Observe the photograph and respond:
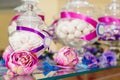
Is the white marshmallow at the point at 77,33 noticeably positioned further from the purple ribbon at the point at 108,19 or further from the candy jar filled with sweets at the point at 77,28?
the purple ribbon at the point at 108,19

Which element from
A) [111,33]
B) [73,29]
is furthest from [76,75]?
[111,33]

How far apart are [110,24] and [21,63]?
15.8 inches

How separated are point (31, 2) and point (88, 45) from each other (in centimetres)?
19

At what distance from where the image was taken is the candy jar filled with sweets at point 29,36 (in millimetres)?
508

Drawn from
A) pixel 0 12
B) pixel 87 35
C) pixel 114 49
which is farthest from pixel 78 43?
pixel 0 12

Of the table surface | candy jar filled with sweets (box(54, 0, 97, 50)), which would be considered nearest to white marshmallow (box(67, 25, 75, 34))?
candy jar filled with sweets (box(54, 0, 97, 50))

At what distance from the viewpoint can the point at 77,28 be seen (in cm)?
59

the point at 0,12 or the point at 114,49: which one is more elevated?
the point at 0,12

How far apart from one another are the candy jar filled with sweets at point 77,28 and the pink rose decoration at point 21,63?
0.19m

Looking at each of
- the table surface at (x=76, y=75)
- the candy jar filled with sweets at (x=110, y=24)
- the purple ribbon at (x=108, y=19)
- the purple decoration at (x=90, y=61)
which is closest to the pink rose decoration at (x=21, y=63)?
the table surface at (x=76, y=75)

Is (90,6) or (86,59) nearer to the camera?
(86,59)

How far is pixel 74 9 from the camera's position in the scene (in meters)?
0.65

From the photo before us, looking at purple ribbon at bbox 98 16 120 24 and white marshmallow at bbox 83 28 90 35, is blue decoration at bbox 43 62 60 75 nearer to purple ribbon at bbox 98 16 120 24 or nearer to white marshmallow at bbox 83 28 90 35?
white marshmallow at bbox 83 28 90 35

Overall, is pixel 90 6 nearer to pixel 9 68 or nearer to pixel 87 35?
pixel 87 35
